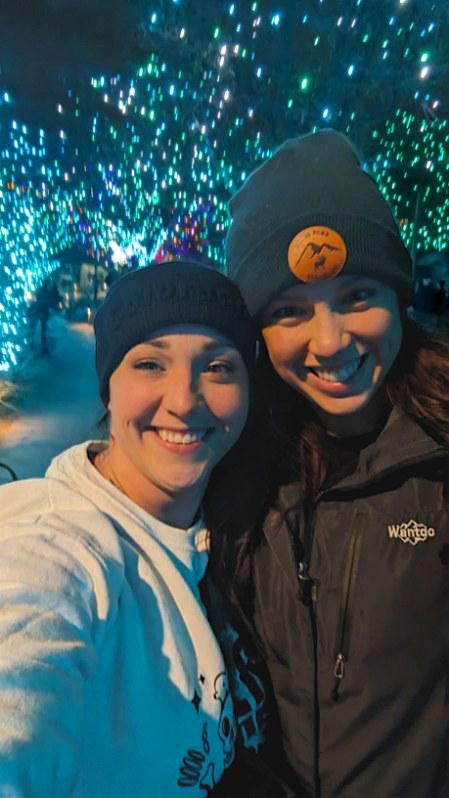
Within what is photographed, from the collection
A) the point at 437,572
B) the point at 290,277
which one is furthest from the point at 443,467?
the point at 290,277

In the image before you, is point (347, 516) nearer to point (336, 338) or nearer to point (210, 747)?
point (336, 338)

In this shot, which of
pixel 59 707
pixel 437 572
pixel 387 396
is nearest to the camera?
pixel 59 707

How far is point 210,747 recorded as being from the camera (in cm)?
77

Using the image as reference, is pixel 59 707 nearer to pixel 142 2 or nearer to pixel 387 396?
pixel 387 396

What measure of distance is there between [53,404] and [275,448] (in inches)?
44.1

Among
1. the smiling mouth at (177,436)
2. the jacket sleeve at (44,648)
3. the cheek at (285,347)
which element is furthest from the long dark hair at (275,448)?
the jacket sleeve at (44,648)

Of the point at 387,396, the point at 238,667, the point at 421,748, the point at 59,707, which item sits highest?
the point at 387,396

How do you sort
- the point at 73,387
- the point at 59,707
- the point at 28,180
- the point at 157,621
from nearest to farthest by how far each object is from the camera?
the point at 59,707
the point at 157,621
the point at 28,180
the point at 73,387

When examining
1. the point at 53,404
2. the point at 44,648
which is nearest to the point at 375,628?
the point at 44,648

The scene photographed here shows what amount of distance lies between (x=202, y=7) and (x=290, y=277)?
1.44 m

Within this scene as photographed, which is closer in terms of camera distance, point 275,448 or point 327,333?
point 327,333

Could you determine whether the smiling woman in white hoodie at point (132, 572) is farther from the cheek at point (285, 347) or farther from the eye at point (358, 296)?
the eye at point (358, 296)

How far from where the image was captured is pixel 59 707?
57 cm

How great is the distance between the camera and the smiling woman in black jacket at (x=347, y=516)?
87cm
